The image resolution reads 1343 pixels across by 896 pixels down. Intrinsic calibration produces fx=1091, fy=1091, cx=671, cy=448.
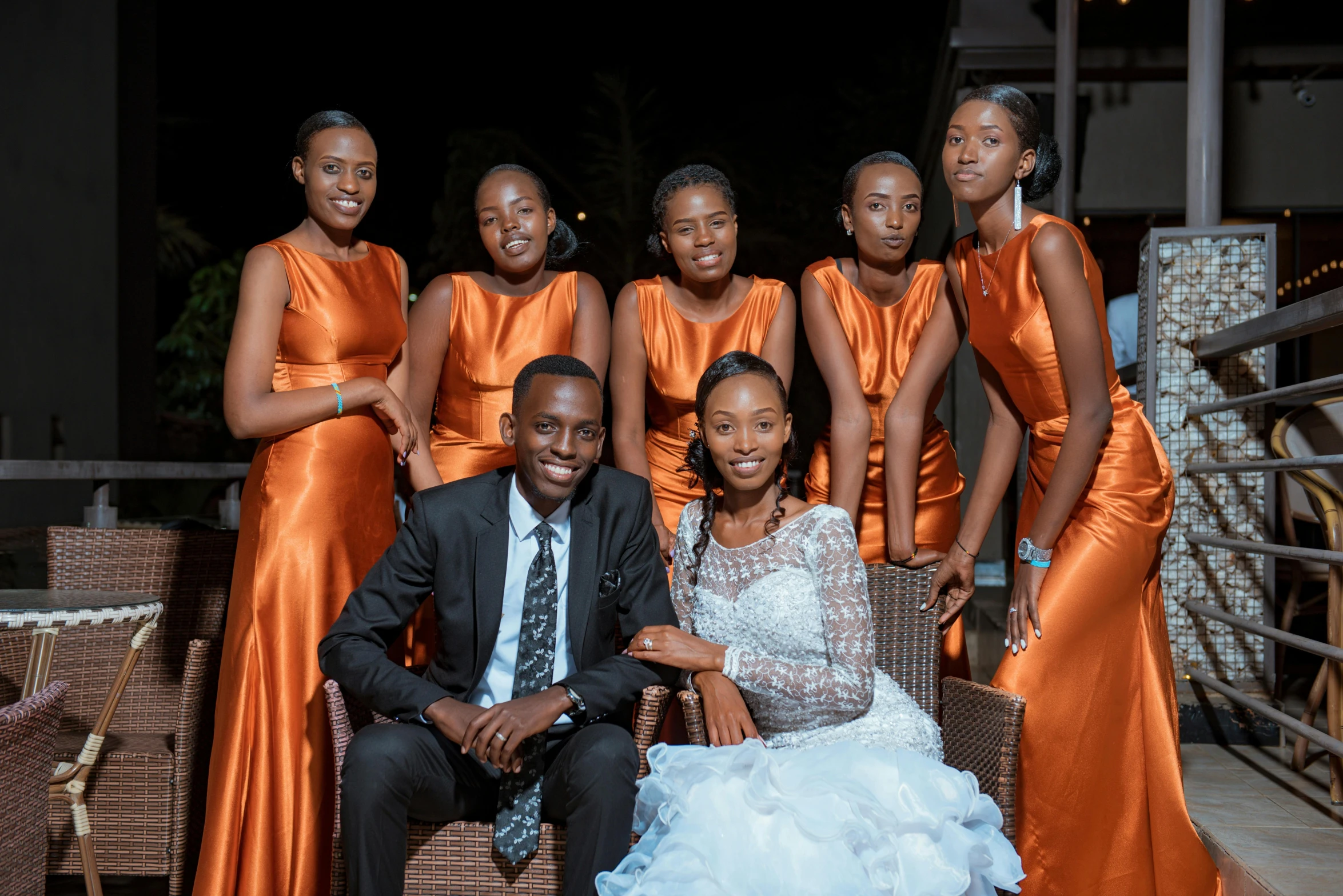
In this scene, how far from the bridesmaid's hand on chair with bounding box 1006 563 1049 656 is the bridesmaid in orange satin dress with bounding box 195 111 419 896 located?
1.73 meters

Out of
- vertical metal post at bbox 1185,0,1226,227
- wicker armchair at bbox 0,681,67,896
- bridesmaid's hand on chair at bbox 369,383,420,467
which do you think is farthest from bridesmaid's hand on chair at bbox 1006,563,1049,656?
vertical metal post at bbox 1185,0,1226,227

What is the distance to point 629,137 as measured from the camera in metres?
12.1

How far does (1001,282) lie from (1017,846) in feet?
4.76

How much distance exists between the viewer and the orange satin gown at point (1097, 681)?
9.04 feet

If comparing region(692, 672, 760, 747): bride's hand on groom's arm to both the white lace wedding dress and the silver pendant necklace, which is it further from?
the silver pendant necklace

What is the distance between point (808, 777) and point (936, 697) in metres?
0.84

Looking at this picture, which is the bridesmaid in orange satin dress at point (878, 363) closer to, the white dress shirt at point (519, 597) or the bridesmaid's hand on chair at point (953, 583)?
the bridesmaid's hand on chair at point (953, 583)

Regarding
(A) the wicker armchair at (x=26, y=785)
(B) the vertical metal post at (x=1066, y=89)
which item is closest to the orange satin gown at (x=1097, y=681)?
(A) the wicker armchair at (x=26, y=785)

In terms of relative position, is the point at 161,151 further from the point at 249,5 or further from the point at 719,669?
the point at 719,669

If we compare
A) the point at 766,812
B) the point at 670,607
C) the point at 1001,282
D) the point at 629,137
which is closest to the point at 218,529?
the point at 670,607

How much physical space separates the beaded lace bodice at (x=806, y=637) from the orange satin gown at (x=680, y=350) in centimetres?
74

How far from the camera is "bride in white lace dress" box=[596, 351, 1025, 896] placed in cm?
213

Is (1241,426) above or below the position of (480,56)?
below

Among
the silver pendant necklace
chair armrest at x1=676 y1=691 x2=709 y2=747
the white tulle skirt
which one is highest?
the silver pendant necklace
